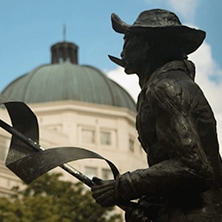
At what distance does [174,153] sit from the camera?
3422 mm

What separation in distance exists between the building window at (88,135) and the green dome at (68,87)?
10.3 ft

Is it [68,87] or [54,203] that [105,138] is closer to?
[68,87]

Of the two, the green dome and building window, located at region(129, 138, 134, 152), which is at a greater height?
the green dome

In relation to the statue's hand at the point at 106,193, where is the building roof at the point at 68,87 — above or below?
above

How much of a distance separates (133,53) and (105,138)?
167 feet

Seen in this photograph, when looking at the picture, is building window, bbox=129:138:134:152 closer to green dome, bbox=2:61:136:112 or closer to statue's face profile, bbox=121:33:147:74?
green dome, bbox=2:61:136:112

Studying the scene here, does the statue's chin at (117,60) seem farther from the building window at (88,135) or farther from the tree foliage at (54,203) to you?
the building window at (88,135)

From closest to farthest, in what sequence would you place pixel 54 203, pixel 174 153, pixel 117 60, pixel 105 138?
pixel 174 153 < pixel 117 60 < pixel 54 203 < pixel 105 138

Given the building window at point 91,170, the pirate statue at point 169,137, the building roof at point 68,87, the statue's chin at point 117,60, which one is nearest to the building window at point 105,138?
the building roof at point 68,87

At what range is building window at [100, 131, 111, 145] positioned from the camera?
54.5 metres

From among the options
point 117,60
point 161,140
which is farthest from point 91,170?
point 161,140

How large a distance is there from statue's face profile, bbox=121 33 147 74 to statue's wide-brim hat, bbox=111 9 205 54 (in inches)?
2.3

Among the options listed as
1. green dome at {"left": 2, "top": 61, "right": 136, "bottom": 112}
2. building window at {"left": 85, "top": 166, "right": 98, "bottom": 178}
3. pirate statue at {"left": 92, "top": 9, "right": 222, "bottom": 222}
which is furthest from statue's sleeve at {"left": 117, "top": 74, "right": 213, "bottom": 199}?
green dome at {"left": 2, "top": 61, "right": 136, "bottom": 112}

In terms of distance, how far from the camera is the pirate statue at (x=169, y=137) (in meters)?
3.40
